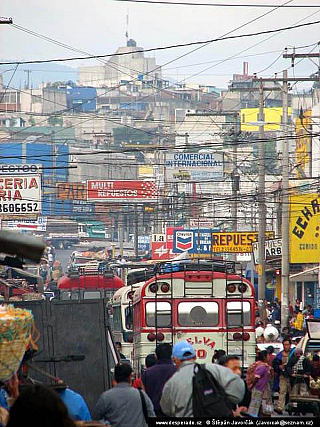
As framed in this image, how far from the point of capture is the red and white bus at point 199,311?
72.9ft

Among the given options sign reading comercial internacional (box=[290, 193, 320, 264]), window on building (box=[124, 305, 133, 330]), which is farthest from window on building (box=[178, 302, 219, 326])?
sign reading comercial internacional (box=[290, 193, 320, 264])

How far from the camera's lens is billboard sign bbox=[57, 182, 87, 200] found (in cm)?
8672

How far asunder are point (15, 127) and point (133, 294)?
537 ft

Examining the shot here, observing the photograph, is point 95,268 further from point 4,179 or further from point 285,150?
point 4,179

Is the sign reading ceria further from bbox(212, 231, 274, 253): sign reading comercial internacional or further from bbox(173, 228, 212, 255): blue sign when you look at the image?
bbox(212, 231, 274, 253): sign reading comercial internacional

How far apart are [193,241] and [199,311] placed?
3798 centimetres

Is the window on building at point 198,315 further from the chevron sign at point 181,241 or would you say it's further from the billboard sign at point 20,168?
the chevron sign at point 181,241

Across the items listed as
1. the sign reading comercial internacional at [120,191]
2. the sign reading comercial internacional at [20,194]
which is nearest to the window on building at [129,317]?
the sign reading comercial internacional at [20,194]

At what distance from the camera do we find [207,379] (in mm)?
9680

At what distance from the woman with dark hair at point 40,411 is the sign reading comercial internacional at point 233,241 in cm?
4664

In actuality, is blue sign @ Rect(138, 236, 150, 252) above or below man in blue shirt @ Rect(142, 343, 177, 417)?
above

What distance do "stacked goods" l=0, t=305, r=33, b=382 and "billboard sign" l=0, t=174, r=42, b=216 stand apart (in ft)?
153

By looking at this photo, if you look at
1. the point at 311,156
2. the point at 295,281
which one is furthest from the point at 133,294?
the point at 311,156

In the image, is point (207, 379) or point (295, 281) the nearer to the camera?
point (207, 379)
